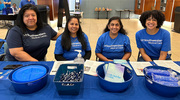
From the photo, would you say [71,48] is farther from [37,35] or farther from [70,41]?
[37,35]

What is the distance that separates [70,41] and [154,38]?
1.16 m

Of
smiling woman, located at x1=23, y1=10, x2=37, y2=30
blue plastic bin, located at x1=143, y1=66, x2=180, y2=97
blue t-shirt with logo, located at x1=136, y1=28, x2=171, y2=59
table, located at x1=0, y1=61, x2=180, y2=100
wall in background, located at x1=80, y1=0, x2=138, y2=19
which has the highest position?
wall in background, located at x1=80, y1=0, x2=138, y2=19

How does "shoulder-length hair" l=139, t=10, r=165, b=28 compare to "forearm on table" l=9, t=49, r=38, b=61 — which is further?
"shoulder-length hair" l=139, t=10, r=165, b=28

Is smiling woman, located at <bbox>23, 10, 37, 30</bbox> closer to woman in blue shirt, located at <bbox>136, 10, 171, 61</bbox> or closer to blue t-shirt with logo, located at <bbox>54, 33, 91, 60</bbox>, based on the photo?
blue t-shirt with logo, located at <bbox>54, 33, 91, 60</bbox>

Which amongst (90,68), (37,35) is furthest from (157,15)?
(37,35)

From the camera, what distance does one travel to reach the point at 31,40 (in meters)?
1.70

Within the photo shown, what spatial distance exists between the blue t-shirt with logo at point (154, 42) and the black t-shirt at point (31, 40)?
133 centimetres

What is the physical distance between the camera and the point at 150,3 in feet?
29.7

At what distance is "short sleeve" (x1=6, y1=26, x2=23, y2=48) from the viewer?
1.60 metres

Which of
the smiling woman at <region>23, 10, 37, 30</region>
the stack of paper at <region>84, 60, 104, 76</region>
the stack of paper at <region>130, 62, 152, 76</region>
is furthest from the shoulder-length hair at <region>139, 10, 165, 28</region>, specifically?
the smiling woman at <region>23, 10, 37, 30</region>

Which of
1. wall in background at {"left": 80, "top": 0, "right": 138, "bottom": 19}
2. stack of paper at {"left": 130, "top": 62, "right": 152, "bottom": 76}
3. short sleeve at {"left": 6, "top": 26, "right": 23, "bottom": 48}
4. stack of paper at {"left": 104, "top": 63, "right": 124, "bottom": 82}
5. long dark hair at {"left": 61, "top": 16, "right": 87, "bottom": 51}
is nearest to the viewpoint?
stack of paper at {"left": 104, "top": 63, "right": 124, "bottom": 82}

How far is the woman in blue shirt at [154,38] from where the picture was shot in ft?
5.88

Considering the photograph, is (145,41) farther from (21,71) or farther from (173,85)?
(21,71)

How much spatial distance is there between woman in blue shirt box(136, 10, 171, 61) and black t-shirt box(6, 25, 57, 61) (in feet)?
4.39
